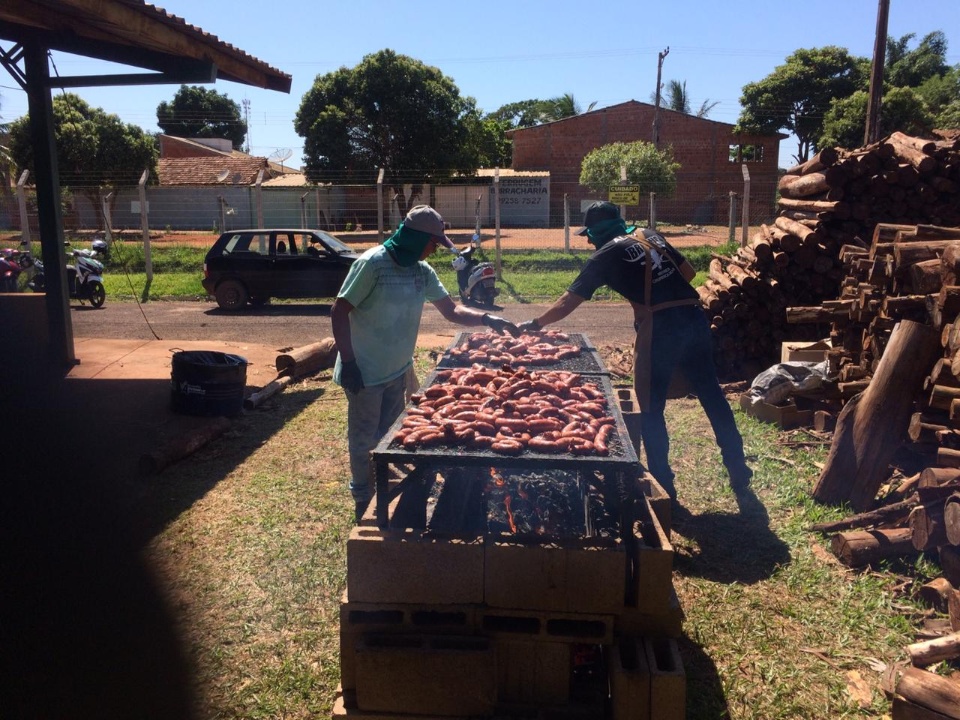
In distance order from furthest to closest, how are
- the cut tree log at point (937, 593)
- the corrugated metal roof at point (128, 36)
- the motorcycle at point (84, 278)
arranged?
1. the motorcycle at point (84, 278)
2. the corrugated metal roof at point (128, 36)
3. the cut tree log at point (937, 593)

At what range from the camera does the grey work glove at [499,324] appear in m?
5.53

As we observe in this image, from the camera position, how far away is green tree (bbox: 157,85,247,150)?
6794 cm

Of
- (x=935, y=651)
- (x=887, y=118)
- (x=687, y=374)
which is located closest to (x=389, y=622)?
(x=935, y=651)

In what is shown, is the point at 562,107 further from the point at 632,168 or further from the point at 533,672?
the point at 533,672

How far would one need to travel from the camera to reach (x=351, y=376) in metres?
4.66

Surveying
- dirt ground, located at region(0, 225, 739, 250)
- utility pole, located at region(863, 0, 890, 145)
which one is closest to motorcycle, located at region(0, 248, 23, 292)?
dirt ground, located at region(0, 225, 739, 250)

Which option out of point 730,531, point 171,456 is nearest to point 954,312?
point 730,531

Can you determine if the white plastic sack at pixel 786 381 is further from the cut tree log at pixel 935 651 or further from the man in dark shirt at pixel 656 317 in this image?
the cut tree log at pixel 935 651

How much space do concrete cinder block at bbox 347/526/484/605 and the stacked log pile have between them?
6.71 m

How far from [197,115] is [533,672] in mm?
73889

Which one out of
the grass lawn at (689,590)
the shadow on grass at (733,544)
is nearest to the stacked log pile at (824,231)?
the grass lawn at (689,590)

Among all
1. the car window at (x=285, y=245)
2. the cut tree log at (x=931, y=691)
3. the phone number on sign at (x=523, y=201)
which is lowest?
the cut tree log at (x=931, y=691)

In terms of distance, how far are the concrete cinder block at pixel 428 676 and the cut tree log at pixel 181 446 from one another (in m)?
3.79

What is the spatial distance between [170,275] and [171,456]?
15324mm
